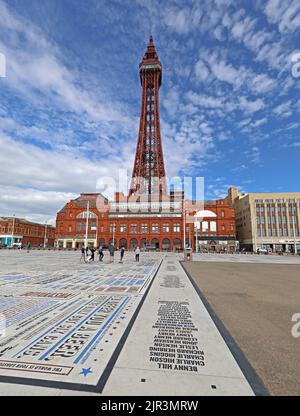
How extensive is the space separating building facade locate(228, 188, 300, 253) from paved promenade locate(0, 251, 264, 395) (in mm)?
59983

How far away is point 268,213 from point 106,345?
64.7 meters

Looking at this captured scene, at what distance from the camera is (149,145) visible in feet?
232

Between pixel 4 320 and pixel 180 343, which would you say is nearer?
pixel 180 343

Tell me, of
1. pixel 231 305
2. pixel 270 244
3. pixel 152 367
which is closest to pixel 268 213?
pixel 270 244

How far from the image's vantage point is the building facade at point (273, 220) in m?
58.1

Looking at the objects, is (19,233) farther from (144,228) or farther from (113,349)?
(113,349)

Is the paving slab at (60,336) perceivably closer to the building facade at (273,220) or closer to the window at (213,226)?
the window at (213,226)

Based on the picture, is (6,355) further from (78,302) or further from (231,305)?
(231,305)

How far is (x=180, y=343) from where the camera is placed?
350 centimetres

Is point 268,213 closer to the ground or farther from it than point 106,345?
farther from it

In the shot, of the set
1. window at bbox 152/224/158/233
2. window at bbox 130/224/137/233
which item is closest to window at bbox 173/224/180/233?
window at bbox 152/224/158/233

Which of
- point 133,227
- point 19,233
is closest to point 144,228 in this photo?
point 133,227

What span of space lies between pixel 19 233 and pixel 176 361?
8493cm

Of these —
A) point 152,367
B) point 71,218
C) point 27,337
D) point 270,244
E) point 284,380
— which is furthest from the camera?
point 71,218
